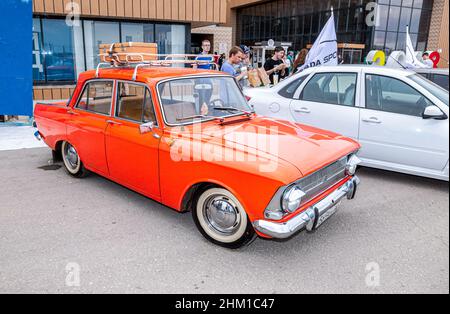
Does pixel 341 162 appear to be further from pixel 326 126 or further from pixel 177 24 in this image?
pixel 177 24

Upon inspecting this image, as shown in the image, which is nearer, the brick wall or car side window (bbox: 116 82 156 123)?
car side window (bbox: 116 82 156 123)

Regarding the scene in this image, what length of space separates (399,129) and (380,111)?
40cm

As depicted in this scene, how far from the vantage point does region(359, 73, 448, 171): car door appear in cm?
494

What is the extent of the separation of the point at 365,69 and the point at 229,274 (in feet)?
13.1

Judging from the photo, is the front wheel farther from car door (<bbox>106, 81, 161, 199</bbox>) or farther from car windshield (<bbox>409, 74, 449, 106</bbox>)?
car windshield (<bbox>409, 74, 449, 106</bbox>)

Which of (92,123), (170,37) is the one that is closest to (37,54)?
(170,37)

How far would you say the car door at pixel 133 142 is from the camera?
4.01m

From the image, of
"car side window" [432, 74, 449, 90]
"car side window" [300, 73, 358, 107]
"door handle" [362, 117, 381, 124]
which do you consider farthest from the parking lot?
"car side window" [432, 74, 449, 90]

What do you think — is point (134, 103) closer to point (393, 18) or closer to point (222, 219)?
point (222, 219)

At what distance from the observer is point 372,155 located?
5.47m

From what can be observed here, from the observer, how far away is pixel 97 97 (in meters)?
4.93

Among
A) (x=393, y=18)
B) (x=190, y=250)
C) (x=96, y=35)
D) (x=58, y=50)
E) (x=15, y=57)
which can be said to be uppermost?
(x=393, y=18)

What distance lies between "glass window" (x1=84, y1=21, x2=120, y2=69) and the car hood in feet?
33.4
